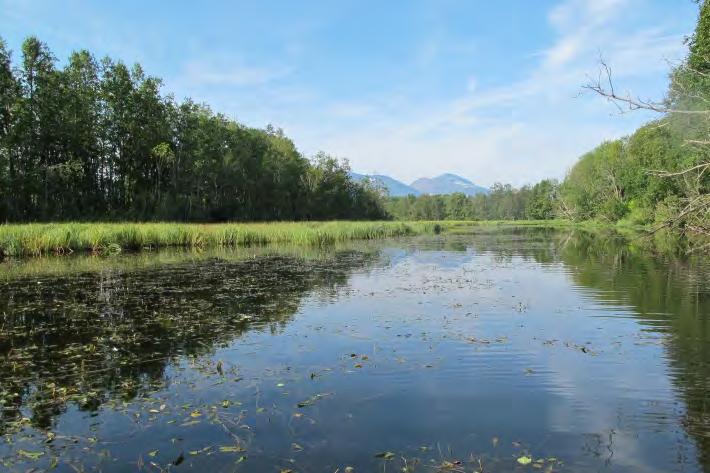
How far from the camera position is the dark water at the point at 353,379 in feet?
16.6

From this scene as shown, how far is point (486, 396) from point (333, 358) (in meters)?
2.78

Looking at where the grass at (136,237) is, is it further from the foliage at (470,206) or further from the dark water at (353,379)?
the foliage at (470,206)

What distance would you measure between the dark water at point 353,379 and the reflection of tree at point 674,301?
6cm

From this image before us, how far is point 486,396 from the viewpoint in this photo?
6.62m

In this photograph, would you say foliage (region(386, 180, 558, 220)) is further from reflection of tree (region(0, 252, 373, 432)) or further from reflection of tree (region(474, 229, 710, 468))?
reflection of tree (region(0, 252, 373, 432))

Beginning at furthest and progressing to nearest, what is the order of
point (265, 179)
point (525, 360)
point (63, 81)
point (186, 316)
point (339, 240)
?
point (265, 179)
point (63, 81)
point (339, 240)
point (186, 316)
point (525, 360)

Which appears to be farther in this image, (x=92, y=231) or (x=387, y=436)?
(x=92, y=231)

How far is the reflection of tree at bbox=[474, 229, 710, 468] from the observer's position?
6.38 meters

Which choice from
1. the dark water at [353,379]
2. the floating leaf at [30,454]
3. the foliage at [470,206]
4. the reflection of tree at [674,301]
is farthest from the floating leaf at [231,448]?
the foliage at [470,206]

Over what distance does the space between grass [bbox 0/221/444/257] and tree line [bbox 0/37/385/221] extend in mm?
18114

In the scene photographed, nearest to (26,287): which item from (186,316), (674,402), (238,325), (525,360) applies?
(186,316)

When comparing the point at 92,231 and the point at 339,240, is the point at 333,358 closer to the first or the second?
the point at 92,231

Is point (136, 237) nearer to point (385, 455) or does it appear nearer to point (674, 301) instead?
point (674, 301)

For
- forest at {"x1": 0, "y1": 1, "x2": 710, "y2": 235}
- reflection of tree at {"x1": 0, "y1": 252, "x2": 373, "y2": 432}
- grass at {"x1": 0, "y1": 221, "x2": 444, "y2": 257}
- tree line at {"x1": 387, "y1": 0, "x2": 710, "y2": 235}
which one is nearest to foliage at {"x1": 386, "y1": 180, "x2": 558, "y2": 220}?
Result: tree line at {"x1": 387, "y1": 0, "x2": 710, "y2": 235}
